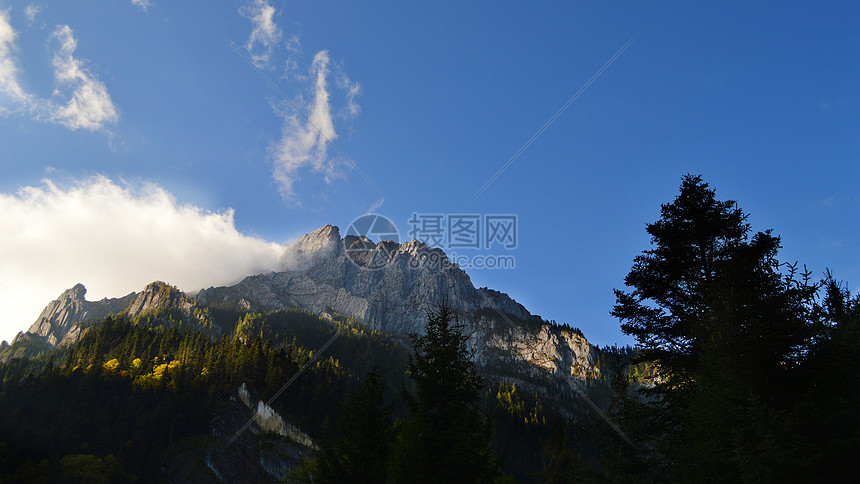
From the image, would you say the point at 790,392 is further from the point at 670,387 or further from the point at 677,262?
the point at 677,262

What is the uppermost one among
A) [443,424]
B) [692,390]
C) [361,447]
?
[692,390]

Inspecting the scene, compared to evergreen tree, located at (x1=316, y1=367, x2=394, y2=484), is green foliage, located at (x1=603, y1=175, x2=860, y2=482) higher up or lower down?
higher up

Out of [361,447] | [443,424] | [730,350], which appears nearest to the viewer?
[730,350]

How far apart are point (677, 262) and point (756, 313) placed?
5.16 m

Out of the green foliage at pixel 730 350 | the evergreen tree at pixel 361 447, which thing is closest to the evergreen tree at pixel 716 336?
the green foliage at pixel 730 350

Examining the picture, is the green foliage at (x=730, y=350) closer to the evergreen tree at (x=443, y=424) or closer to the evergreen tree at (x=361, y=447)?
the evergreen tree at (x=443, y=424)

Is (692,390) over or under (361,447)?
over

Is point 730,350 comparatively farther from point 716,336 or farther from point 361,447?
point 361,447

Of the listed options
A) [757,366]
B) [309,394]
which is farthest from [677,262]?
[309,394]

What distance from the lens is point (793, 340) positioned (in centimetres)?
A: 1209

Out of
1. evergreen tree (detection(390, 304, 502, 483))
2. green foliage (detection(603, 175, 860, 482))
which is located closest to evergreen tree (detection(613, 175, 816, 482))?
green foliage (detection(603, 175, 860, 482))

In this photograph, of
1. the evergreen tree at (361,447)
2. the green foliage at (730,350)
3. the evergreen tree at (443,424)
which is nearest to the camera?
the green foliage at (730,350)

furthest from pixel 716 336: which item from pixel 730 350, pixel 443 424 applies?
pixel 443 424

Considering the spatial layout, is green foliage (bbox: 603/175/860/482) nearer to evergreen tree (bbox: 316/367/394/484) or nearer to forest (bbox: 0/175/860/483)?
forest (bbox: 0/175/860/483)
